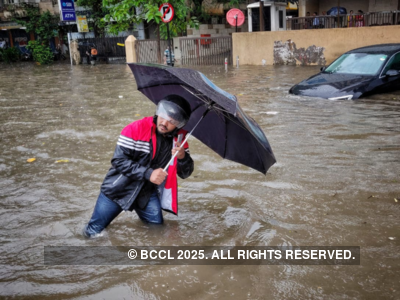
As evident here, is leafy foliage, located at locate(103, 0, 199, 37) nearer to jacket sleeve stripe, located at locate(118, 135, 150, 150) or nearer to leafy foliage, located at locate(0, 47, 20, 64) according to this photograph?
leafy foliage, located at locate(0, 47, 20, 64)

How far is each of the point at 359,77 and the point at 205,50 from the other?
44.6 feet

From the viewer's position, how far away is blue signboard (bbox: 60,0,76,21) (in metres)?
25.4

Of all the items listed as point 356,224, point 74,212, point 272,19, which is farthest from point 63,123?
point 272,19

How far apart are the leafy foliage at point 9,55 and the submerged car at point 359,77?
27499mm

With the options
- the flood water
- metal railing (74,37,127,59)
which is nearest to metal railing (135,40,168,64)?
metal railing (74,37,127,59)

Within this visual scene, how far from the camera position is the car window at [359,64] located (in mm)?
9948

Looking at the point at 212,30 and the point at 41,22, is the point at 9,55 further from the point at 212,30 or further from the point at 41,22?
the point at 212,30

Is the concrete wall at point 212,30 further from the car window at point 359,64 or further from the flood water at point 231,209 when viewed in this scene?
the flood water at point 231,209

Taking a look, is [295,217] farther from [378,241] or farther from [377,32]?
[377,32]

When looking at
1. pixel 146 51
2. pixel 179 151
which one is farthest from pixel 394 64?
pixel 146 51

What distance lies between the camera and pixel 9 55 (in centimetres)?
3197

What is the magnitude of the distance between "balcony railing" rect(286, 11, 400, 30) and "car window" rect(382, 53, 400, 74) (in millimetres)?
9207

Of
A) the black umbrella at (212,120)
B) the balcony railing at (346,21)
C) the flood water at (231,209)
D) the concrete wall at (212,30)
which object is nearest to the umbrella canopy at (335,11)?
the balcony railing at (346,21)

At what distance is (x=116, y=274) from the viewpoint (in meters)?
3.36
